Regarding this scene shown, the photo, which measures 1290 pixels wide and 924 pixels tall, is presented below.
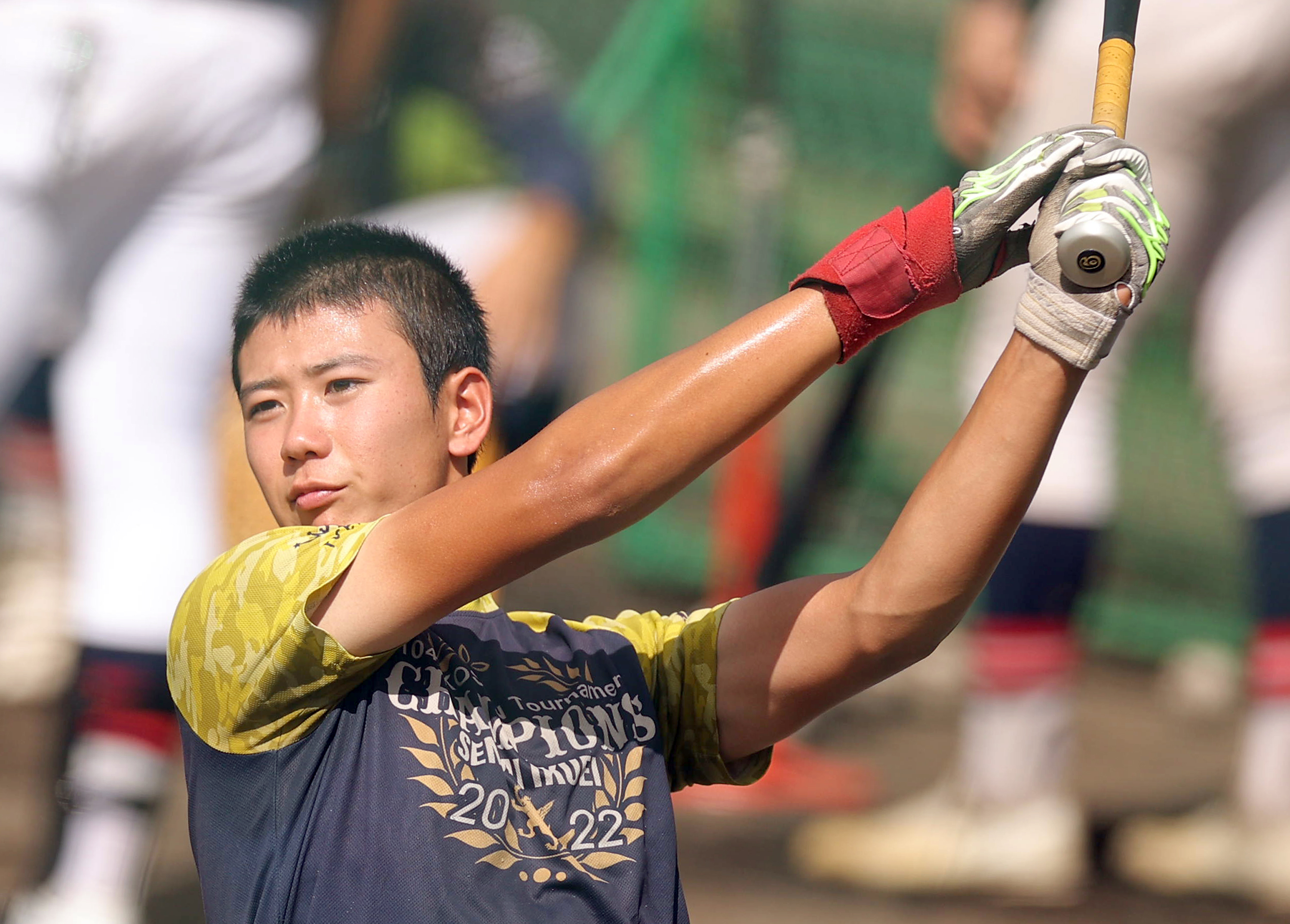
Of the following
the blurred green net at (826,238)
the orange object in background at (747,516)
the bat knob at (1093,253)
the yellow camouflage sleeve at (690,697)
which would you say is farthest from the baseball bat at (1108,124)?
the blurred green net at (826,238)

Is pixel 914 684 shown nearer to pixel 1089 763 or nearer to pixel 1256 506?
pixel 1089 763

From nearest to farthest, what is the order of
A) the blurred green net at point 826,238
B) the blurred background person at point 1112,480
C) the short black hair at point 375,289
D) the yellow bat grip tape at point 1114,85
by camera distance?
1. the yellow bat grip tape at point 1114,85
2. the short black hair at point 375,289
3. the blurred background person at point 1112,480
4. the blurred green net at point 826,238

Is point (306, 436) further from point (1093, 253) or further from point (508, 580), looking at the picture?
point (1093, 253)

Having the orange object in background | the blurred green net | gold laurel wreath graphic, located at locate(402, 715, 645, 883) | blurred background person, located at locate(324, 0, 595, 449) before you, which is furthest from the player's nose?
the blurred green net

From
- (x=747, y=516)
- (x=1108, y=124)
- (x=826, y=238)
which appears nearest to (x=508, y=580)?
(x=1108, y=124)

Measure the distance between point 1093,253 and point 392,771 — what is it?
0.66m

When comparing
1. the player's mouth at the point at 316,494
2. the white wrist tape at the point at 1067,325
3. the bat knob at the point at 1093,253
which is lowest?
the player's mouth at the point at 316,494

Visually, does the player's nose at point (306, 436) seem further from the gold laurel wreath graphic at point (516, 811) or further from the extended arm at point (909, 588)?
the extended arm at point (909, 588)

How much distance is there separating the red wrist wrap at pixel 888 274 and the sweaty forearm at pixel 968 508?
8cm

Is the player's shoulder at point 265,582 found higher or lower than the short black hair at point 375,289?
lower

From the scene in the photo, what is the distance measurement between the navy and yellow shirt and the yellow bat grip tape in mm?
649

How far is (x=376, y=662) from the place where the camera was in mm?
1137

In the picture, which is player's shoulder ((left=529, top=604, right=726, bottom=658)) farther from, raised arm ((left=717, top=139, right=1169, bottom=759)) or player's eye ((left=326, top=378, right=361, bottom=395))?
player's eye ((left=326, top=378, right=361, bottom=395))

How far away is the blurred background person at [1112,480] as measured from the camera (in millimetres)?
2217
